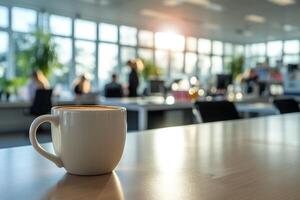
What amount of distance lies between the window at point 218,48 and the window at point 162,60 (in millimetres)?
3131

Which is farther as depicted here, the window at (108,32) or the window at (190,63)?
the window at (190,63)

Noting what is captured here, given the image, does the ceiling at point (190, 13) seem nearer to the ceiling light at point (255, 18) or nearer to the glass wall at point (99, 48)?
the ceiling light at point (255, 18)

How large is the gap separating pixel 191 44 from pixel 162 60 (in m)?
1.73

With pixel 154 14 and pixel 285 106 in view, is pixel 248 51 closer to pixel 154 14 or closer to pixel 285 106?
pixel 154 14

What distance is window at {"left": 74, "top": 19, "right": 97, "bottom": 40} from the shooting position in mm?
10227

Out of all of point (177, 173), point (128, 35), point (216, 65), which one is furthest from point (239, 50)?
point (177, 173)

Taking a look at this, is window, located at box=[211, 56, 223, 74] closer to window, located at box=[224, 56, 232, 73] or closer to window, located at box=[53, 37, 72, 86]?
window, located at box=[224, 56, 232, 73]

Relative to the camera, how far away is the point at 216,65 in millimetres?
15609

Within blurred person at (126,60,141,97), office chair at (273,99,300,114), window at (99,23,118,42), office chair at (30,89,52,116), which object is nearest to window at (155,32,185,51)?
window at (99,23,118,42)

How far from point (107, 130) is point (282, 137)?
2.18ft

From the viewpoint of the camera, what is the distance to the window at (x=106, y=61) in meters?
11.0

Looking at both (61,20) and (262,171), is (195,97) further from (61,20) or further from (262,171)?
(61,20)

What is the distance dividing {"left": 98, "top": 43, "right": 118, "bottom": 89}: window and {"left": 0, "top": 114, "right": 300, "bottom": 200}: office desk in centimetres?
1017

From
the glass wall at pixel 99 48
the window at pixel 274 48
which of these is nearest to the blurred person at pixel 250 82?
the glass wall at pixel 99 48
